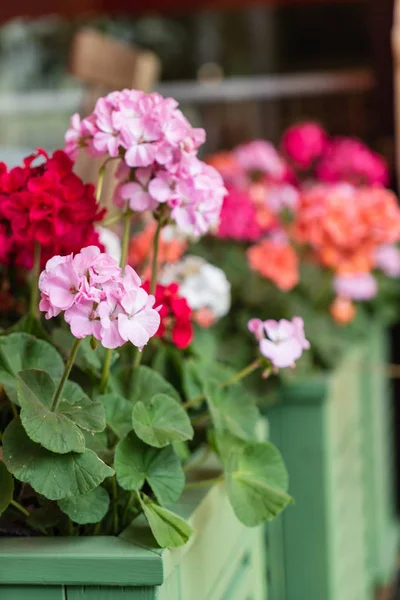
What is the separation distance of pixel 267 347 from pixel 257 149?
1559 mm

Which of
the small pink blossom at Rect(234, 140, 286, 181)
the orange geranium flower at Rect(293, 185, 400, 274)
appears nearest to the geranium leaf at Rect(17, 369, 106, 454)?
the orange geranium flower at Rect(293, 185, 400, 274)

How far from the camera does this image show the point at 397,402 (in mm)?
3920

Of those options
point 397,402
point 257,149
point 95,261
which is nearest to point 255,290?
point 257,149

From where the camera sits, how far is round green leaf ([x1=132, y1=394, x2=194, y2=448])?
93 cm

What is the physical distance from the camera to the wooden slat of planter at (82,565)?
2.89 ft

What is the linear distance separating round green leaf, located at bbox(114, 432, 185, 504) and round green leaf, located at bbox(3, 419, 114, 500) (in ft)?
0.24

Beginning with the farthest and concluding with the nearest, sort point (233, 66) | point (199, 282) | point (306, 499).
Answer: point (233, 66) < point (306, 499) < point (199, 282)

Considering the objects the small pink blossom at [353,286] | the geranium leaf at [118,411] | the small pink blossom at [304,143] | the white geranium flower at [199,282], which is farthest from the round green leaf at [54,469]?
the small pink blossom at [304,143]

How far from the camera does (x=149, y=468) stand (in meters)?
0.97

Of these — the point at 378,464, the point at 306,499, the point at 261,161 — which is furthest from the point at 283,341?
the point at 378,464

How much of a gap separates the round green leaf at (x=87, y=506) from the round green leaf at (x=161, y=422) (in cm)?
7

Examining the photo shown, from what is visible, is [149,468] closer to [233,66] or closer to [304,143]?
[304,143]

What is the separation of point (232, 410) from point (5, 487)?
1.13 feet

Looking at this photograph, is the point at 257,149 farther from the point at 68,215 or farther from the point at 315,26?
the point at 315,26
